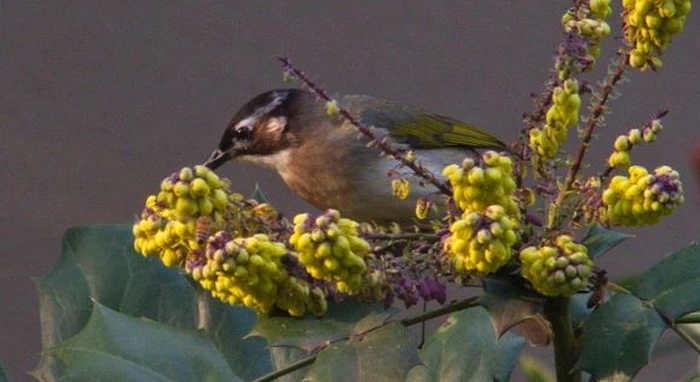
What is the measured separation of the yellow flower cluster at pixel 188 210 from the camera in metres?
1.47

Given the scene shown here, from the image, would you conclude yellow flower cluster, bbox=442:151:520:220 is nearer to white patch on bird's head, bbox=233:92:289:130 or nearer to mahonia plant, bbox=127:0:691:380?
mahonia plant, bbox=127:0:691:380

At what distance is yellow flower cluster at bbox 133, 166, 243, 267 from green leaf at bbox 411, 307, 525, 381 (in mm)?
431

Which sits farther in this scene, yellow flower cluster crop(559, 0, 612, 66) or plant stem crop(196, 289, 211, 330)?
plant stem crop(196, 289, 211, 330)

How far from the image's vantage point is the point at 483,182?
1.41m

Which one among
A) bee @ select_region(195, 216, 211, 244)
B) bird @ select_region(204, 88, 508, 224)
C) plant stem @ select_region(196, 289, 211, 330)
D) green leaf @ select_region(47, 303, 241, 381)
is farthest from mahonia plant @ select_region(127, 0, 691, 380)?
bird @ select_region(204, 88, 508, 224)

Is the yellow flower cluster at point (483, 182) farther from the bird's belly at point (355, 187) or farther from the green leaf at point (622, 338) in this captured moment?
the bird's belly at point (355, 187)

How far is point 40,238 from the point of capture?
20.1 feet

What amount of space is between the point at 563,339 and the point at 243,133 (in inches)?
78.2

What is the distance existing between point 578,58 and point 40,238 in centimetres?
482

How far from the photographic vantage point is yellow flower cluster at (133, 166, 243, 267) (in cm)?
147

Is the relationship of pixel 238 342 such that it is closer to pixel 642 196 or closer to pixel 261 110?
pixel 642 196

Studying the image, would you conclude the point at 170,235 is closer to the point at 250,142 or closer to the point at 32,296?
the point at 250,142

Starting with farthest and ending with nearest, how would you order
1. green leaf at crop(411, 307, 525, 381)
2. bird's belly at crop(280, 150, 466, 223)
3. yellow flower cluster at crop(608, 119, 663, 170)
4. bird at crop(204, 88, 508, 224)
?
bird at crop(204, 88, 508, 224), bird's belly at crop(280, 150, 466, 223), green leaf at crop(411, 307, 525, 381), yellow flower cluster at crop(608, 119, 663, 170)

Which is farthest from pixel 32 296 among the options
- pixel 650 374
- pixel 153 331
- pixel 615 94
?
pixel 615 94
